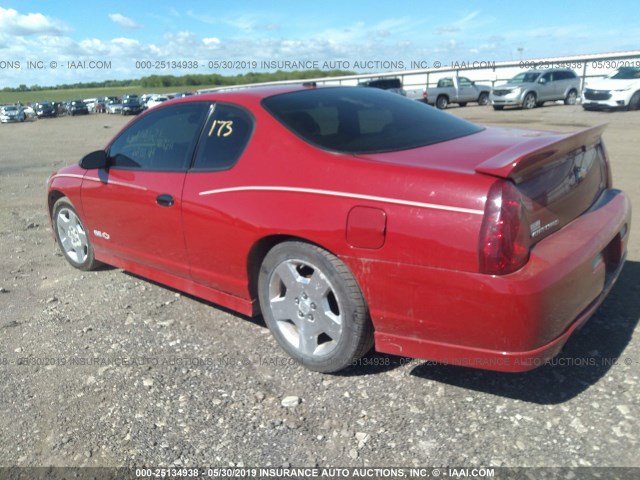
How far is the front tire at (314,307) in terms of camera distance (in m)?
2.93

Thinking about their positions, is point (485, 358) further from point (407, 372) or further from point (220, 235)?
point (220, 235)

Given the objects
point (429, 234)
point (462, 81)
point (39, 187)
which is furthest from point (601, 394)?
point (462, 81)

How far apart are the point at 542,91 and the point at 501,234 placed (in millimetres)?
24936

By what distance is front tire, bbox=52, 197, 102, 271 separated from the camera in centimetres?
502

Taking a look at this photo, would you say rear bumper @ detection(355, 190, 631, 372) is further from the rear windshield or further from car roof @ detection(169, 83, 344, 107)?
car roof @ detection(169, 83, 344, 107)

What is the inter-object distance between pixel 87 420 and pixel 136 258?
1.59 metres

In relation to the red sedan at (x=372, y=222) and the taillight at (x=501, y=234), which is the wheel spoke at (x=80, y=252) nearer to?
the red sedan at (x=372, y=222)

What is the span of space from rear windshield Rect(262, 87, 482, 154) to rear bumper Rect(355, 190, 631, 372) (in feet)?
2.71

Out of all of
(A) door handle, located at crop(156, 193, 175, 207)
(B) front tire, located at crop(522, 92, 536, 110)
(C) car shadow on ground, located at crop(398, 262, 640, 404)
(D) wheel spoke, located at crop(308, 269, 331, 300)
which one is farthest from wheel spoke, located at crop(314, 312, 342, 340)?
(B) front tire, located at crop(522, 92, 536, 110)

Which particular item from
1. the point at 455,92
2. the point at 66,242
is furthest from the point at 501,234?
the point at 455,92

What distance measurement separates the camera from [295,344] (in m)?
3.32

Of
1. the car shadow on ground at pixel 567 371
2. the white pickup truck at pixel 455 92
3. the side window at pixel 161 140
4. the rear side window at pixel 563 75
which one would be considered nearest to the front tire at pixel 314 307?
the car shadow on ground at pixel 567 371

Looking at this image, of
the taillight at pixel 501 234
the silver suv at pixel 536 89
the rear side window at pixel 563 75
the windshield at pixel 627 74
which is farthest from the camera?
the rear side window at pixel 563 75

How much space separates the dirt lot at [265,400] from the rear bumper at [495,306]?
337 mm
